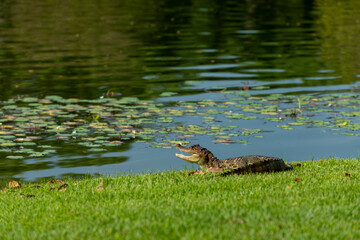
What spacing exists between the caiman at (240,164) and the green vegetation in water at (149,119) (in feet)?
8.58

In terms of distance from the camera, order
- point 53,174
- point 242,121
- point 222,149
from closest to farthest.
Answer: point 53,174 → point 222,149 → point 242,121

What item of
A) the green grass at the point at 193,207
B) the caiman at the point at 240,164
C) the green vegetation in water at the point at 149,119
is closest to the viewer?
the green grass at the point at 193,207

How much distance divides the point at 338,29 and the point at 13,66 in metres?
18.1

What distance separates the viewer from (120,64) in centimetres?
2359

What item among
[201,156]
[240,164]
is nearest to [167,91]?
[201,156]

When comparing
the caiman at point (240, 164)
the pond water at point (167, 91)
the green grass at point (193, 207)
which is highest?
the green grass at point (193, 207)

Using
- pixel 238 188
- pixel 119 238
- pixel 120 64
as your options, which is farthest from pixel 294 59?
pixel 119 238

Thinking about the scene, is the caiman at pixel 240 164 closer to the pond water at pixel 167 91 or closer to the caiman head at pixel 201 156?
the caiman head at pixel 201 156

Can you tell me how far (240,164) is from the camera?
9.58 meters

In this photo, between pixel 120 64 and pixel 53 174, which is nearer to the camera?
pixel 53 174

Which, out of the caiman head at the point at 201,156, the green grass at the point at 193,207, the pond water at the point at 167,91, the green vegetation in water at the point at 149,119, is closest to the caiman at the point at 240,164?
the caiman head at the point at 201,156

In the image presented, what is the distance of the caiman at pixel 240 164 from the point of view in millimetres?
9500

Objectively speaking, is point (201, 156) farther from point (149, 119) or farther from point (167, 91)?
point (167, 91)

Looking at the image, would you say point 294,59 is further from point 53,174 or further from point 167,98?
point 53,174
